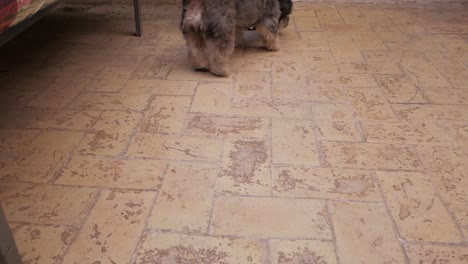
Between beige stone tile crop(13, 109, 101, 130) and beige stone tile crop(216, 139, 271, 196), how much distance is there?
917 mm

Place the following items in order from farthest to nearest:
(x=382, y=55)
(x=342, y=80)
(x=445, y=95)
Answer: (x=382, y=55) → (x=342, y=80) → (x=445, y=95)

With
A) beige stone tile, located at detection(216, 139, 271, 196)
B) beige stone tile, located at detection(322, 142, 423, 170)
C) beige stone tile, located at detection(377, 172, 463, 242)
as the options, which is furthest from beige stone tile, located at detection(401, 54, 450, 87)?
beige stone tile, located at detection(216, 139, 271, 196)

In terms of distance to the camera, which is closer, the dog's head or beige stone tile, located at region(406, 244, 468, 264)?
beige stone tile, located at region(406, 244, 468, 264)

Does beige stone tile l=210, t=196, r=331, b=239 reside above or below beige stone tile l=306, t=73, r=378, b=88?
below

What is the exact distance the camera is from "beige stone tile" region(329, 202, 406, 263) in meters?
1.64

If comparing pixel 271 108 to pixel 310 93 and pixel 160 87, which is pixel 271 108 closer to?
pixel 310 93

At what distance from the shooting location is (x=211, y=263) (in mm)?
1601

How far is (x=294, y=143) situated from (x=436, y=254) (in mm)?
962

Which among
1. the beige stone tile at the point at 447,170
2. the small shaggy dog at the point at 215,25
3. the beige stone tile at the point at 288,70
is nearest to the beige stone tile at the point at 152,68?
the small shaggy dog at the point at 215,25

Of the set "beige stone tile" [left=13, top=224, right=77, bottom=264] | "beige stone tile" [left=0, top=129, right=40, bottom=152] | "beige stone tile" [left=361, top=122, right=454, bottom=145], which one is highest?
"beige stone tile" [left=361, top=122, right=454, bottom=145]

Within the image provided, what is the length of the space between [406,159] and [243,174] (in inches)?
35.8

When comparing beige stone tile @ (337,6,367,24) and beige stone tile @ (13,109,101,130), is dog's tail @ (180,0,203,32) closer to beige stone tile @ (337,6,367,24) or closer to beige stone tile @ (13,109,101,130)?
beige stone tile @ (13,109,101,130)

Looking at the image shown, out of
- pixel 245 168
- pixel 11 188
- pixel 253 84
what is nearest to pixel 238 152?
pixel 245 168

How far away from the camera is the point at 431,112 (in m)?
2.69
